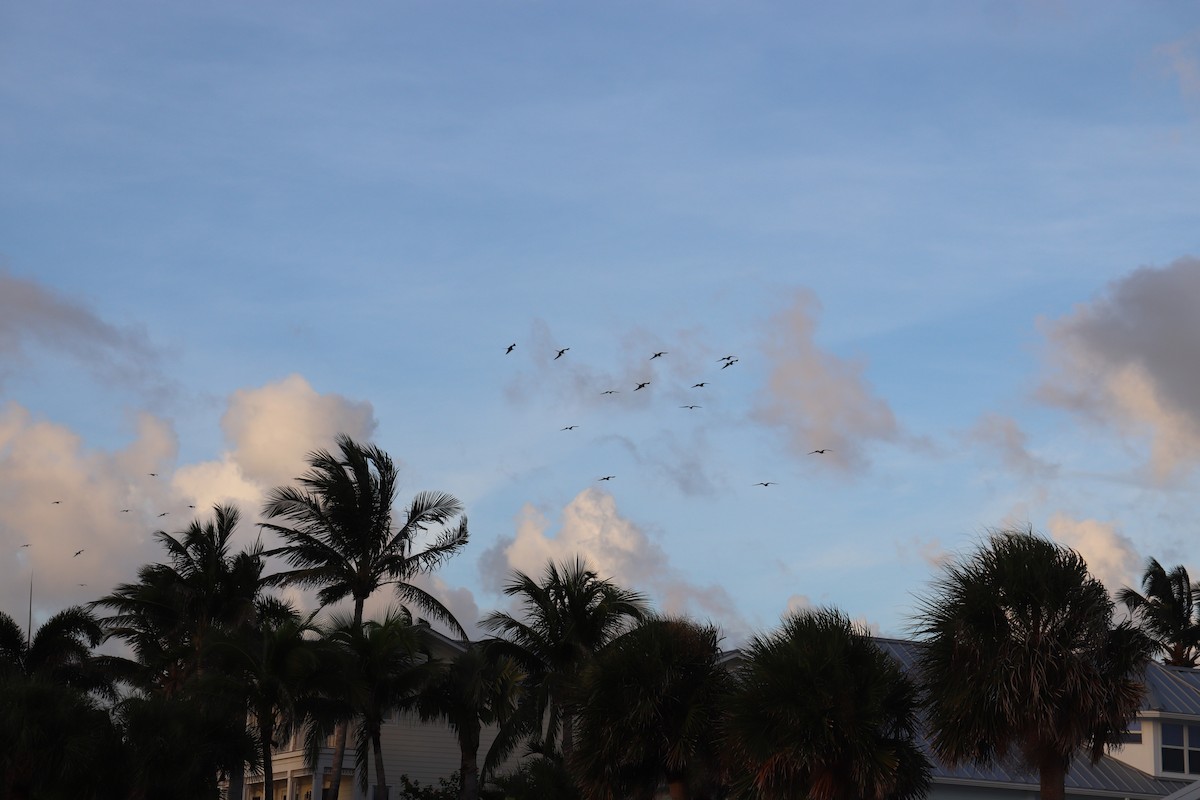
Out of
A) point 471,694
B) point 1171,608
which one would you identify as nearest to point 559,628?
point 471,694

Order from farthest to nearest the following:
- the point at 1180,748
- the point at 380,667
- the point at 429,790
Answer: the point at 429,790 < the point at 1180,748 < the point at 380,667

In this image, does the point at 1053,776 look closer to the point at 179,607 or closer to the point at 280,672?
the point at 280,672

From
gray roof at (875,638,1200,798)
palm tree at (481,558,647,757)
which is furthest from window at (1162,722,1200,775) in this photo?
palm tree at (481,558,647,757)

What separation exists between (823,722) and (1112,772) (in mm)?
20935

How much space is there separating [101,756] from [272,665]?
4.76 meters

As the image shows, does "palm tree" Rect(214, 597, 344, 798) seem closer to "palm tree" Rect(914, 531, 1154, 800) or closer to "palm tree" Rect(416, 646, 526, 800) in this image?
"palm tree" Rect(416, 646, 526, 800)

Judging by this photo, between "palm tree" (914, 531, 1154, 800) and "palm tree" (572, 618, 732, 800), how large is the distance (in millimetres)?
6042

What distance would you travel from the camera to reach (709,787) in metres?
31.4

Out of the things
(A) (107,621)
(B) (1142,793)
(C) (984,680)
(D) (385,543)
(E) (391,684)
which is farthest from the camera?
(A) (107,621)

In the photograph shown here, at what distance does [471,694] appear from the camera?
39812 millimetres

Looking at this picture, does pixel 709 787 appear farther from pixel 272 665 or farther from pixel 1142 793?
pixel 1142 793

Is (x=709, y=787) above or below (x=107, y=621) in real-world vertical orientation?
below

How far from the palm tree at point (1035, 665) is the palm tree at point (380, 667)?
18.1 metres

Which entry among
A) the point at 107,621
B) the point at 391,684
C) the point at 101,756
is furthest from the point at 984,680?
the point at 107,621
